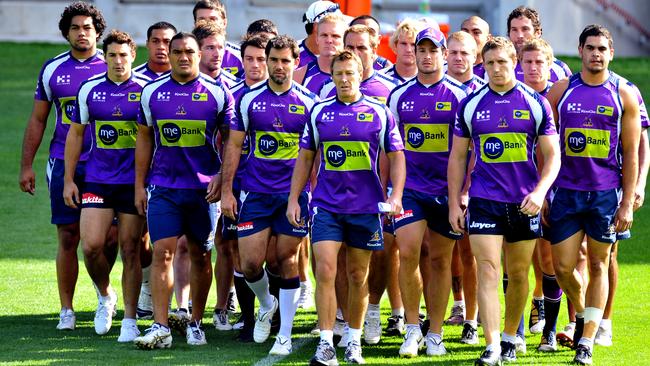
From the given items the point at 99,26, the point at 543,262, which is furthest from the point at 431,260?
the point at 99,26

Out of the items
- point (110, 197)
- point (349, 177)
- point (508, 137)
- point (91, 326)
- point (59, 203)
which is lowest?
point (91, 326)

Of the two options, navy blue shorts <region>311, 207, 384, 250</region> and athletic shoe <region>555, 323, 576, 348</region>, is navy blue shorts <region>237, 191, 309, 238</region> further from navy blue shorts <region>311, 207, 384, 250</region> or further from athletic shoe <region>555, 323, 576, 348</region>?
athletic shoe <region>555, 323, 576, 348</region>

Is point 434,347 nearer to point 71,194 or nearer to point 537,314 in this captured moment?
point 537,314

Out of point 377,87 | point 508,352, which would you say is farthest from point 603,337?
point 377,87

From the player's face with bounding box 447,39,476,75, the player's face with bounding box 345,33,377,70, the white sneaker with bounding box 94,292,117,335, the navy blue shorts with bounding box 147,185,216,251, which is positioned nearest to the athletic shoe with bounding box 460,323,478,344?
the player's face with bounding box 447,39,476,75

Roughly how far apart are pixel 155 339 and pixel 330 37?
292 centimetres

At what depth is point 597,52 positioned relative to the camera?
30.6 ft

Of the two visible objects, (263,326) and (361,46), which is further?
(361,46)

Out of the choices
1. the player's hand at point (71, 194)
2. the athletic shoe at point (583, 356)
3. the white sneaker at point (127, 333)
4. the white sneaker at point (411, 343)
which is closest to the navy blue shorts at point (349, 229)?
the white sneaker at point (411, 343)

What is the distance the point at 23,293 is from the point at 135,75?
2701 mm

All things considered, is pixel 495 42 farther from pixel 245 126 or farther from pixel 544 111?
pixel 245 126

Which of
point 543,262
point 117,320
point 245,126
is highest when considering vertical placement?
point 245,126

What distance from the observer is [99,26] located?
10.8m

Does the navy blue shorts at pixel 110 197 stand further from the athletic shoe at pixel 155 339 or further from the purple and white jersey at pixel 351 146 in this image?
the purple and white jersey at pixel 351 146
